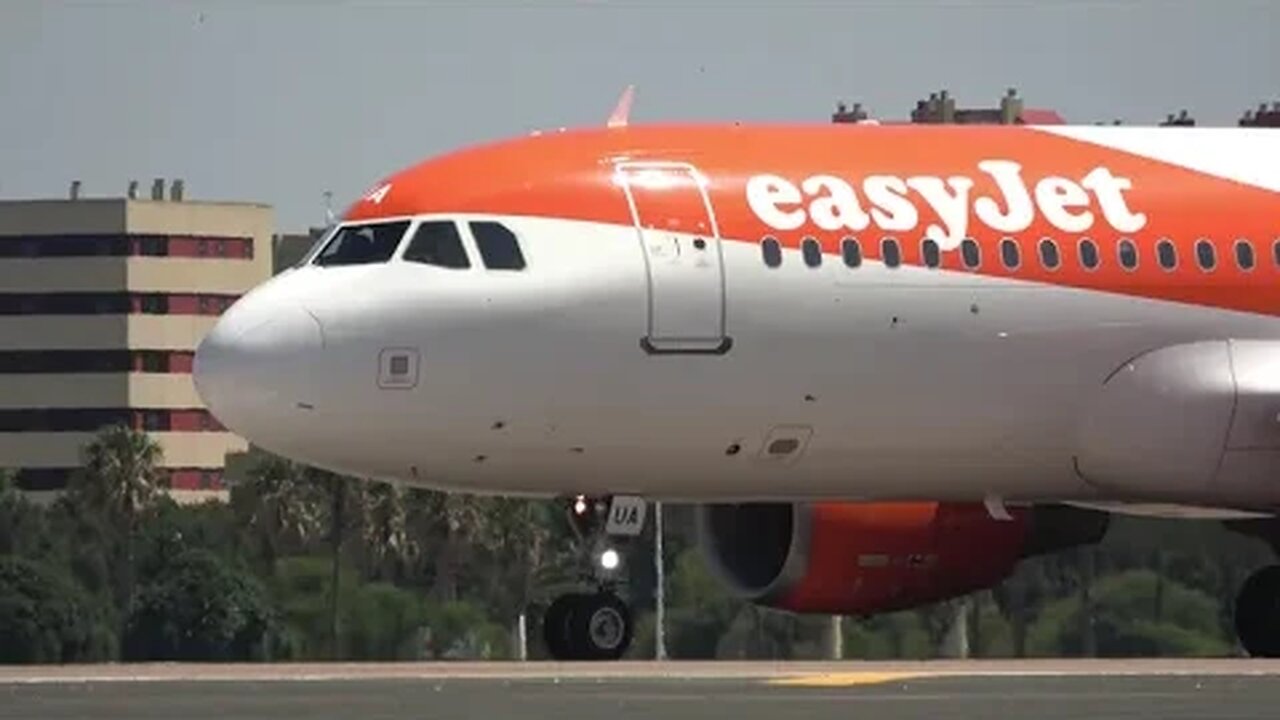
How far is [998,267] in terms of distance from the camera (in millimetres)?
43969

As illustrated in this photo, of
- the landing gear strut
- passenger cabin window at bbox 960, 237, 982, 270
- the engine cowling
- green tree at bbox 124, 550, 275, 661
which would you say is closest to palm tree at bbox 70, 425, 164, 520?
green tree at bbox 124, 550, 275, 661

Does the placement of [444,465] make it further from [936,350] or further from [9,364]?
[9,364]

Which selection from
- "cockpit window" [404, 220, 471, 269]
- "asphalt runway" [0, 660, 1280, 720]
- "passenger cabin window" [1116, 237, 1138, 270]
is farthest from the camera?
"passenger cabin window" [1116, 237, 1138, 270]

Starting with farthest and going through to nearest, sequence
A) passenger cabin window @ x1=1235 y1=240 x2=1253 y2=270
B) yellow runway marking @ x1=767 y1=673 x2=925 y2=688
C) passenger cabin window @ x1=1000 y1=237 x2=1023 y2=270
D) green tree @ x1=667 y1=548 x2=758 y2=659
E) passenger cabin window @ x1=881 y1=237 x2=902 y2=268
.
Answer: green tree @ x1=667 y1=548 x2=758 y2=659
passenger cabin window @ x1=1235 y1=240 x2=1253 y2=270
passenger cabin window @ x1=1000 y1=237 x2=1023 y2=270
passenger cabin window @ x1=881 y1=237 x2=902 y2=268
yellow runway marking @ x1=767 y1=673 x2=925 y2=688

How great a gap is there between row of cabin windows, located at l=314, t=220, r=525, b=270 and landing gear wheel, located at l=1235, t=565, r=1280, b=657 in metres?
7.97

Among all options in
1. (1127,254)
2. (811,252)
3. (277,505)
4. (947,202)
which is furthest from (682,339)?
(277,505)

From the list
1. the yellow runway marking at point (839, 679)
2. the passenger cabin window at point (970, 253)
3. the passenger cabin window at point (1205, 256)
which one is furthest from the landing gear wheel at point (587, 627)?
the passenger cabin window at point (1205, 256)

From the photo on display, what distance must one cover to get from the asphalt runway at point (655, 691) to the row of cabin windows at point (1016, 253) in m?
4.27

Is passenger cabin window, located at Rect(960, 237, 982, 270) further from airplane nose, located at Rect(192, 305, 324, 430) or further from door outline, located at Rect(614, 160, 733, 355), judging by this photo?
airplane nose, located at Rect(192, 305, 324, 430)

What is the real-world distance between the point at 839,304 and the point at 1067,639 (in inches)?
534

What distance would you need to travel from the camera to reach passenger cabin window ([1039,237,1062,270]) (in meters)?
44.2

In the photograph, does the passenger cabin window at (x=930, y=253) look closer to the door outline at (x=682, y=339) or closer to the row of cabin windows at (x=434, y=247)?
the door outline at (x=682, y=339)

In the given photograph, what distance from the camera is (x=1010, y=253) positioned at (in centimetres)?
4409

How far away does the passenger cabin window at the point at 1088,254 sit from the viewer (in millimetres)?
44281
